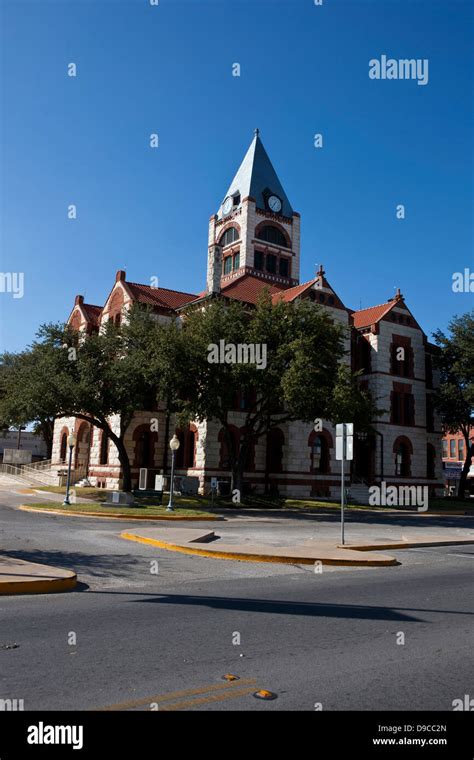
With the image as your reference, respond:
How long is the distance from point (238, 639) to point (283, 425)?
115 feet

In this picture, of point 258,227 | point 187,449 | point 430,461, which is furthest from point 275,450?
point 258,227

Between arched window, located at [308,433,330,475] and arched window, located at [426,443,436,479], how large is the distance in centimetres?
1041

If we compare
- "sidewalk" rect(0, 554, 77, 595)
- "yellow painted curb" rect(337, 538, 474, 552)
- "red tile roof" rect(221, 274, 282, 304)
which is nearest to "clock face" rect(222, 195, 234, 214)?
"red tile roof" rect(221, 274, 282, 304)

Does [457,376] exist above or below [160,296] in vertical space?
below

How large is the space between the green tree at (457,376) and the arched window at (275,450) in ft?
46.0

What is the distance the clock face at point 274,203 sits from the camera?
56719 millimetres

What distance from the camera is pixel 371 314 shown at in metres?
48.8

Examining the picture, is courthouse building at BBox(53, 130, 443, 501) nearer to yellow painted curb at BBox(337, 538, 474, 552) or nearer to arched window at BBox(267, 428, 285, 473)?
arched window at BBox(267, 428, 285, 473)

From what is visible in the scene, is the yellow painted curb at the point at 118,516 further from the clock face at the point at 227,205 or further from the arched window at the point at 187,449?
the clock face at the point at 227,205

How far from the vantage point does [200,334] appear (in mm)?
32156

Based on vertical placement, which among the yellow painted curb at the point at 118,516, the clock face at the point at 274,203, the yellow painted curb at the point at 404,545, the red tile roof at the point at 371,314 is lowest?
the yellow painted curb at the point at 118,516

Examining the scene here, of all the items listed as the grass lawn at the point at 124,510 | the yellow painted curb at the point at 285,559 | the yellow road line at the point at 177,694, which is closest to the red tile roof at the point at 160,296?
the grass lawn at the point at 124,510

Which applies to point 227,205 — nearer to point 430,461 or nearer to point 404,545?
point 430,461
